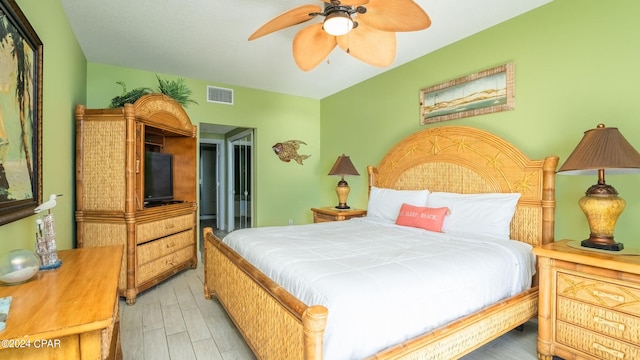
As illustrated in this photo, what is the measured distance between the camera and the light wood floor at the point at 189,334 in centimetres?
197

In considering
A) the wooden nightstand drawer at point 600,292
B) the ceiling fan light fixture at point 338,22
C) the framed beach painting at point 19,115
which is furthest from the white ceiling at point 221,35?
the wooden nightstand drawer at point 600,292

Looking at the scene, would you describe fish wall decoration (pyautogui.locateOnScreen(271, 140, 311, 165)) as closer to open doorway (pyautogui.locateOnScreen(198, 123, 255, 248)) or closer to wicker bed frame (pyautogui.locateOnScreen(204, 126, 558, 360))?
open doorway (pyautogui.locateOnScreen(198, 123, 255, 248))

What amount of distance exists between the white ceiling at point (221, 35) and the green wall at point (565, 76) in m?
0.18

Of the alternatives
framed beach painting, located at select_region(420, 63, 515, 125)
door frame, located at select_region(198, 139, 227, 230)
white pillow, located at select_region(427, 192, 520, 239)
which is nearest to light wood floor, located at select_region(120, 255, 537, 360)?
white pillow, located at select_region(427, 192, 520, 239)

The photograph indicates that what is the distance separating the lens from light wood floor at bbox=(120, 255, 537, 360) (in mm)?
1974

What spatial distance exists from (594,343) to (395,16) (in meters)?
2.28

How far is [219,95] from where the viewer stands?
444cm

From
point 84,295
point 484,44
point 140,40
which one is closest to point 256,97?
point 140,40

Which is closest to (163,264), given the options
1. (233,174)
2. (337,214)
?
(337,214)

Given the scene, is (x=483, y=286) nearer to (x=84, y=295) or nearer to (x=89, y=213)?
(x=84, y=295)

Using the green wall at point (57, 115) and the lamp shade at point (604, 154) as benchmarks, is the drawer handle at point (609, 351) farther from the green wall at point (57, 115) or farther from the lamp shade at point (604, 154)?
the green wall at point (57, 115)

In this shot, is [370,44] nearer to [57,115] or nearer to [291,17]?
[291,17]

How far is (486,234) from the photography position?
2.47 metres

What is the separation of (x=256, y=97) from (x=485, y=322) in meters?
4.22
